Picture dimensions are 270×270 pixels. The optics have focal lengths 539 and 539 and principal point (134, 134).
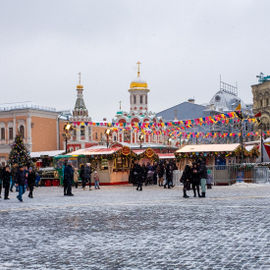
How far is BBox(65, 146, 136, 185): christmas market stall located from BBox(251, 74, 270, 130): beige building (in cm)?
3247

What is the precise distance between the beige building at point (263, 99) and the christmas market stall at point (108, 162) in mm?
32473

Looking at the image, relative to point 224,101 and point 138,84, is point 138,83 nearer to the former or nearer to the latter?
point 138,84

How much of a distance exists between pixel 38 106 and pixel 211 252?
64.0 metres

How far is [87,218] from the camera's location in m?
13.0

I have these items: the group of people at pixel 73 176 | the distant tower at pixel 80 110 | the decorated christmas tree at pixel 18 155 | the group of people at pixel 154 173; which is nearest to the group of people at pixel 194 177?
the group of people at pixel 73 176

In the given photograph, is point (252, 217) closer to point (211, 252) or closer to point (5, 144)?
point (211, 252)

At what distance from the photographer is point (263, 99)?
66750mm

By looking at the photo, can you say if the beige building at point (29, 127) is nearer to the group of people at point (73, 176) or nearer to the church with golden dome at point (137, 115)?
the church with golden dome at point (137, 115)

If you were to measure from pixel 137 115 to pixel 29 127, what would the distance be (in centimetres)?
1485

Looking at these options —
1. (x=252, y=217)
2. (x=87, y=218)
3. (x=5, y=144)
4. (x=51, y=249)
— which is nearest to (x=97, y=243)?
(x=51, y=249)

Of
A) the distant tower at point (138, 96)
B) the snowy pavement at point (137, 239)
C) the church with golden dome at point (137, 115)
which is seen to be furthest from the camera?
the distant tower at point (138, 96)

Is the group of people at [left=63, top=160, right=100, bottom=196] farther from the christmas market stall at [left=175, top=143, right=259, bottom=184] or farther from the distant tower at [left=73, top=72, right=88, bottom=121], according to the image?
the distant tower at [left=73, top=72, right=88, bottom=121]

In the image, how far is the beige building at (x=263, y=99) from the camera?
214 ft

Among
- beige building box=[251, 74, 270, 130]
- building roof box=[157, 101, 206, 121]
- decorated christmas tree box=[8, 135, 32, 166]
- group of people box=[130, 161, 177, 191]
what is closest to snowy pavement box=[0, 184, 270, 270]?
group of people box=[130, 161, 177, 191]
